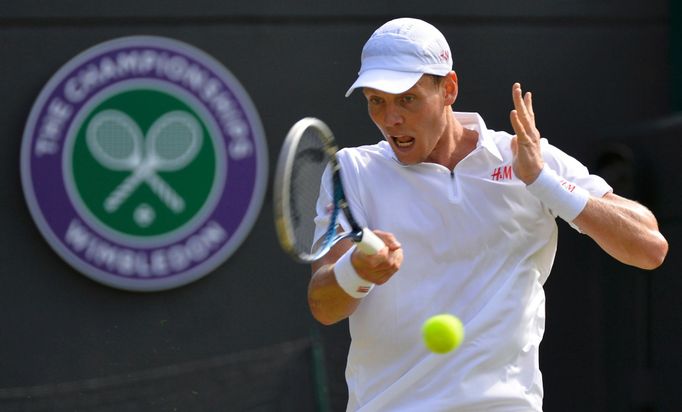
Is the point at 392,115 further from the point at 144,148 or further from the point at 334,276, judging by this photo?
the point at 144,148

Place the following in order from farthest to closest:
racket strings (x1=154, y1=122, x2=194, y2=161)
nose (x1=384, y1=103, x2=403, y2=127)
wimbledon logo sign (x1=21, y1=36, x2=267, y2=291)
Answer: racket strings (x1=154, y1=122, x2=194, y2=161) < wimbledon logo sign (x1=21, y1=36, x2=267, y2=291) < nose (x1=384, y1=103, x2=403, y2=127)

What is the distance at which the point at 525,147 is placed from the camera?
10.9ft

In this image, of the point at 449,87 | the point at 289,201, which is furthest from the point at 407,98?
the point at 289,201

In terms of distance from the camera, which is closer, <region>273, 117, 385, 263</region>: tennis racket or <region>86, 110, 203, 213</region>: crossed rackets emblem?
<region>273, 117, 385, 263</region>: tennis racket

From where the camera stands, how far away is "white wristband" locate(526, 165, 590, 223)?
328 centimetres

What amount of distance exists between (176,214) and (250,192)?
1.04 feet

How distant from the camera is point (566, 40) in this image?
618 centimetres

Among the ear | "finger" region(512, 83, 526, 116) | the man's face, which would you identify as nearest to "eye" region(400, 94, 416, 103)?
the man's face

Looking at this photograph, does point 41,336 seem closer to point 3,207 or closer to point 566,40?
point 3,207

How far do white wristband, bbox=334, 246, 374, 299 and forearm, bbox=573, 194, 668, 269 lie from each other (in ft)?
1.81

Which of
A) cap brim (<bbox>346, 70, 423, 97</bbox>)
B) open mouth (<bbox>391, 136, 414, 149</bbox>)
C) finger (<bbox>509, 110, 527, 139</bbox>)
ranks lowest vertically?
open mouth (<bbox>391, 136, 414, 149</bbox>)

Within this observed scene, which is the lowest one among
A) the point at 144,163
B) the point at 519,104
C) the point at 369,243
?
the point at 144,163

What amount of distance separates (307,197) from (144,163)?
2322 mm

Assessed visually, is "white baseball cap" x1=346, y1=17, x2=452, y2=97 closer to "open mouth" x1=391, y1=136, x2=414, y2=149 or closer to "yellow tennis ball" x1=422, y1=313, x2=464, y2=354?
"open mouth" x1=391, y1=136, x2=414, y2=149
